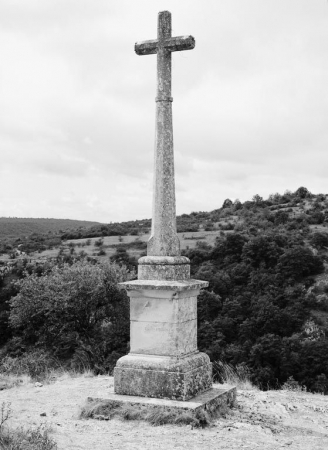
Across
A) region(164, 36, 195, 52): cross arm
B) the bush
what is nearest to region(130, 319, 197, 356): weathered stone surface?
region(164, 36, 195, 52): cross arm

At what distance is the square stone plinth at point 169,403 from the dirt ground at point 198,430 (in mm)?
166

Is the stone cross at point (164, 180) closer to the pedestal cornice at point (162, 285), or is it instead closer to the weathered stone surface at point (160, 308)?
the pedestal cornice at point (162, 285)

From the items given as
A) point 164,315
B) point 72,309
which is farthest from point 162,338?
point 72,309

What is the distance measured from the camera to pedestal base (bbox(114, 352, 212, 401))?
24.3 ft

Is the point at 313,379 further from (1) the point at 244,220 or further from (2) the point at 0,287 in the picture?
(1) the point at 244,220

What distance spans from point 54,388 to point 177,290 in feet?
11.3

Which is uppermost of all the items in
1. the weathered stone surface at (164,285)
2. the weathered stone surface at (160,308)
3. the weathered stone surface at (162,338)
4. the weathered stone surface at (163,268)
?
the weathered stone surface at (163,268)

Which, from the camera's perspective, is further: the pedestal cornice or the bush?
the bush

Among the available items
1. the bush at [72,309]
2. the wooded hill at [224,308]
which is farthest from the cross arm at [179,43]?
the bush at [72,309]

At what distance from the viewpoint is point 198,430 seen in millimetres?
6887

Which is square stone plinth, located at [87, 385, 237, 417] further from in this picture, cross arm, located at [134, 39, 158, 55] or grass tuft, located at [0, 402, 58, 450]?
cross arm, located at [134, 39, 158, 55]

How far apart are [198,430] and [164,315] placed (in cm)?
148

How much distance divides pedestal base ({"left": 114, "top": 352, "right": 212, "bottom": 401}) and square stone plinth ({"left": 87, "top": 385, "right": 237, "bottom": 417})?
0.09m

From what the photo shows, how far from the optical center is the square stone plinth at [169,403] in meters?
7.17
